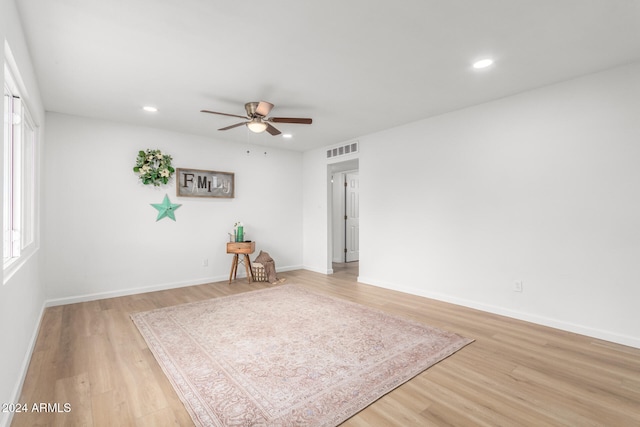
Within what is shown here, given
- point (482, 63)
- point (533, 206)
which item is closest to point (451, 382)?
point (533, 206)

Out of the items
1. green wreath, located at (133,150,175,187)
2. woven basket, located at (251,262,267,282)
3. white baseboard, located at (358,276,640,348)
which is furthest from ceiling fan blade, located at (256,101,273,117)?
white baseboard, located at (358,276,640,348)

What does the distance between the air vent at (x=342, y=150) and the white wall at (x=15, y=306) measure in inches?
169

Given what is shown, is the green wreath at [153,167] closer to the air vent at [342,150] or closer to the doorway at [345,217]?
the air vent at [342,150]

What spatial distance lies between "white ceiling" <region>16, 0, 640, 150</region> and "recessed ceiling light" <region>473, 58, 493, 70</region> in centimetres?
6

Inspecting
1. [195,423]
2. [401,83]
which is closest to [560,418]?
[195,423]

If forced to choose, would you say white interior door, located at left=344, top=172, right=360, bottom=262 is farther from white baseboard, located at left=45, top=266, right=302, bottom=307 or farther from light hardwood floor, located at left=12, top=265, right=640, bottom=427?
light hardwood floor, located at left=12, top=265, right=640, bottom=427

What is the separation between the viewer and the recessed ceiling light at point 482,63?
275 centimetres

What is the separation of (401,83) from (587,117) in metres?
1.89

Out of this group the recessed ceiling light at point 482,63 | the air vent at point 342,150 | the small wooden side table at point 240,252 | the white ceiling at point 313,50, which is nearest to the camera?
the white ceiling at point 313,50

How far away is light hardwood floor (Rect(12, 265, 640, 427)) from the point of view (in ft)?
5.98

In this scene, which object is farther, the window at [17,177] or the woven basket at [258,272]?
the woven basket at [258,272]

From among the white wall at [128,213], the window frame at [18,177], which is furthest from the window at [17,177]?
the white wall at [128,213]

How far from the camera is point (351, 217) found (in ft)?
25.7

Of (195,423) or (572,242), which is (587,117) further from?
(195,423)
